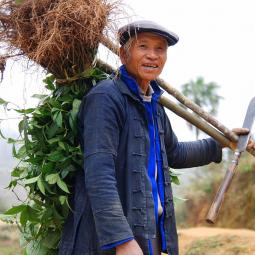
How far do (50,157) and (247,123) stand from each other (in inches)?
46.4

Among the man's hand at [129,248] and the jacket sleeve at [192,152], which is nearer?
the man's hand at [129,248]

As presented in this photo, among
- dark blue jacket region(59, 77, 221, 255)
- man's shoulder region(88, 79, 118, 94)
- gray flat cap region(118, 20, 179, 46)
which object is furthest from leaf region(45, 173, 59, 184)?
gray flat cap region(118, 20, 179, 46)

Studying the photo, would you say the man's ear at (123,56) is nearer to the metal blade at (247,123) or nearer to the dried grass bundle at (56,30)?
the dried grass bundle at (56,30)

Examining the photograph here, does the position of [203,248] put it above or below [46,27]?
below

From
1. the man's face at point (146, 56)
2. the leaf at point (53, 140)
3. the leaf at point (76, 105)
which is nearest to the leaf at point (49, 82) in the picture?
the leaf at point (76, 105)

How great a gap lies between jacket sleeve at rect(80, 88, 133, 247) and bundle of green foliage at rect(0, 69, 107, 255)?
180 mm

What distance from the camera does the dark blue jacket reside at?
249cm

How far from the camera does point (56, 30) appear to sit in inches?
104

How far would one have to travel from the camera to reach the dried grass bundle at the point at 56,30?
2672 mm

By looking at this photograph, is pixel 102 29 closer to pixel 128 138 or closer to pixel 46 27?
pixel 46 27

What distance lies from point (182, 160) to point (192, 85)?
2905 centimetres

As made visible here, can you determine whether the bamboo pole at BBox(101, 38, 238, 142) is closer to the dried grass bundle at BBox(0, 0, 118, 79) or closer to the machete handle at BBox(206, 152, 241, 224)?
the machete handle at BBox(206, 152, 241, 224)

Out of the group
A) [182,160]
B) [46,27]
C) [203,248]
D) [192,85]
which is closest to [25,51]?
[46,27]

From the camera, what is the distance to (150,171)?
273 cm
